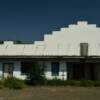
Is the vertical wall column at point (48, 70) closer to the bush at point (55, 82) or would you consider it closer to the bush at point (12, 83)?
the bush at point (55, 82)

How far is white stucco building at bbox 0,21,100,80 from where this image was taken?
32.5 m

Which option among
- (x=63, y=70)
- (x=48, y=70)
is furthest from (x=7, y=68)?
(x=63, y=70)

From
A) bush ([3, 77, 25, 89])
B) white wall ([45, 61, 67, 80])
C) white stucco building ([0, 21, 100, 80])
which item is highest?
white stucco building ([0, 21, 100, 80])

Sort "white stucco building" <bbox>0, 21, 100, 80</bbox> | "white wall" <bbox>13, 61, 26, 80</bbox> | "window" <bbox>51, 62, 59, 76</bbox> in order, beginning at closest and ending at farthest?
"white stucco building" <bbox>0, 21, 100, 80</bbox>
"window" <bbox>51, 62, 59, 76</bbox>
"white wall" <bbox>13, 61, 26, 80</bbox>

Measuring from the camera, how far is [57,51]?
108ft

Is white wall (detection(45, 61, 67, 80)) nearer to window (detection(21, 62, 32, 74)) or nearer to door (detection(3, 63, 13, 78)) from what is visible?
window (detection(21, 62, 32, 74))

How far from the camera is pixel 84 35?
109ft

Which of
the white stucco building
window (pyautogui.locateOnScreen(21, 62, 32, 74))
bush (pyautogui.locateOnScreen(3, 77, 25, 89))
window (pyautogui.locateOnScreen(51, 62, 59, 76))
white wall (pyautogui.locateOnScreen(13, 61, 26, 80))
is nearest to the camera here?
bush (pyautogui.locateOnScreen(3, 77, 25, 89))

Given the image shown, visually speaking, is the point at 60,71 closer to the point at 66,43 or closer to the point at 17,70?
the point at 66,43

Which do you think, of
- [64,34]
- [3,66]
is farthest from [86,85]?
[3,66]

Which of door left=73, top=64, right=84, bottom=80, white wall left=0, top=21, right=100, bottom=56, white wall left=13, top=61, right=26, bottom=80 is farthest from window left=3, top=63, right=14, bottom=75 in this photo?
door left=73, top=64, right=84, bottom=80

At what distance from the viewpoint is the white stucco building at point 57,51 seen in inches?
1280

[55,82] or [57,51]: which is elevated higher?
[57,51]

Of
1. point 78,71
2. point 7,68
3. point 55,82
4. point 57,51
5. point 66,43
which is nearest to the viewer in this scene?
point 55,82
